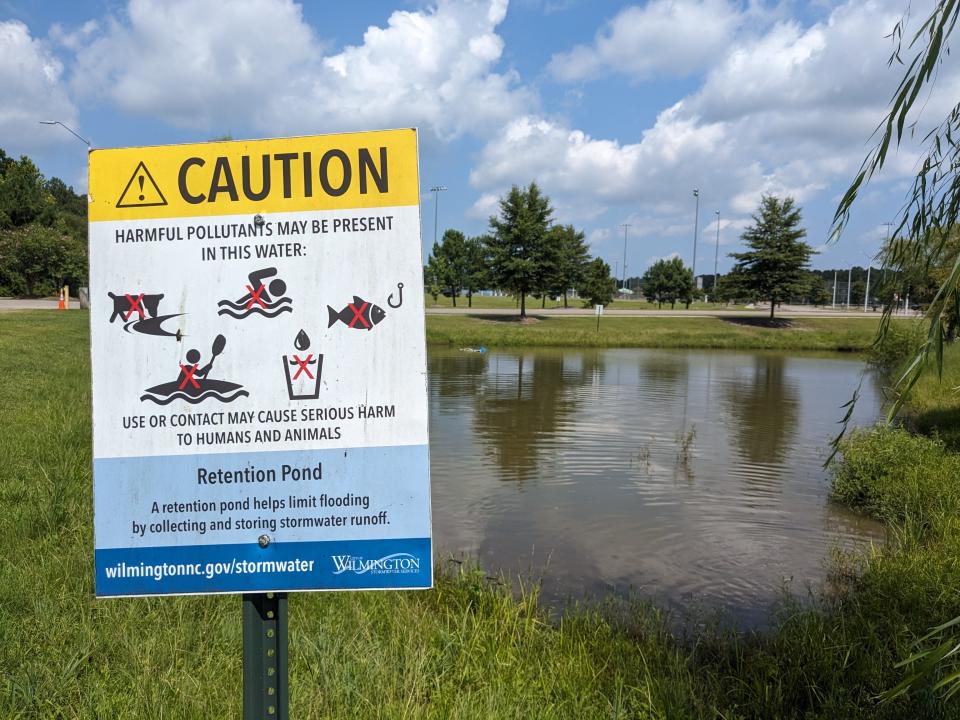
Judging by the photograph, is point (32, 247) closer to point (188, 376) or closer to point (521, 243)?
point (521, 243)

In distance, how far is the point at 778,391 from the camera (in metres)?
23.0

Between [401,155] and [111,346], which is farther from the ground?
[401,155]

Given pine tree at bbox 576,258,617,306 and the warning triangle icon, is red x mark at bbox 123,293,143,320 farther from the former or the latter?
pine tree at bbox 576,258,617,306

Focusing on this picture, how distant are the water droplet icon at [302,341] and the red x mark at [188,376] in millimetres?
321

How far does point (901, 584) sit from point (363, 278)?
6.03 metres

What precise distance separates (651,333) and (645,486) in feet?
98.1

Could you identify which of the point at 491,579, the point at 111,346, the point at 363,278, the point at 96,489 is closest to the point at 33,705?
the point at 96,489

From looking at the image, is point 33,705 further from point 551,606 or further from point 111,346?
point 551,606

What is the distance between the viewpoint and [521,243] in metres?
44.3

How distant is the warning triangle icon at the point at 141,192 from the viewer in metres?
2.32

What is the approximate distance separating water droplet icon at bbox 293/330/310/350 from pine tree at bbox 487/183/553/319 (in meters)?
41.3

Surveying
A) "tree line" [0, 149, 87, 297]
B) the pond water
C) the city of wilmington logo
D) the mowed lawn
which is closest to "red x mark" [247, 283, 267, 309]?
the city of wilmington logo

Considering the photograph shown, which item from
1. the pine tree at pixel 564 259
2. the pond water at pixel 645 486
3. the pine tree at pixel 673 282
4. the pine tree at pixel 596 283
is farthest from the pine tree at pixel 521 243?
the pine tree at pixel 673 282

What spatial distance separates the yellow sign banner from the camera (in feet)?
7.48
